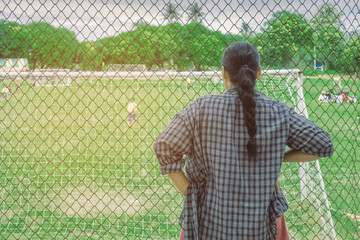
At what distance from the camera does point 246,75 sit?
1.43m

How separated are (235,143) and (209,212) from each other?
0.33 meters

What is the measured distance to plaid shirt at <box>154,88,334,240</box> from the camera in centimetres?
145

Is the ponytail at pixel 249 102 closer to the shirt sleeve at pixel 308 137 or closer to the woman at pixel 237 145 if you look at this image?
the woman at pixel 237 145

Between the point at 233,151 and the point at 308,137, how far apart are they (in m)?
0.33

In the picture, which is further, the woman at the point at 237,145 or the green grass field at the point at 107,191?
the green grass field at the point at 107,191

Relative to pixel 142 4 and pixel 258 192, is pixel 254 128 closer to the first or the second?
pixel 258 192

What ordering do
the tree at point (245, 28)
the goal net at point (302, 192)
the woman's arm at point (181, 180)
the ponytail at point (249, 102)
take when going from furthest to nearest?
the goal net at point (302, 192)
the tree at point (245, 28)
the woman's arm at point (181, 180)
the ponytail at point (249, 102)

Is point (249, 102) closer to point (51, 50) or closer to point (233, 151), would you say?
point (233, 151)

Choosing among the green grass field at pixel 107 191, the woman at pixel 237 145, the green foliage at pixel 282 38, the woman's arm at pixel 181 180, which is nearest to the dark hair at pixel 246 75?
A: the woman at pixel 237 145

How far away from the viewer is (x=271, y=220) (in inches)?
63.2

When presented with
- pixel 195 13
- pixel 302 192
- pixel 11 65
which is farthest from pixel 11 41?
pixel 302 192

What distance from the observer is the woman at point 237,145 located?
4.74 feet

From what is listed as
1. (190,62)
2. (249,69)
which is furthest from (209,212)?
(190,62)

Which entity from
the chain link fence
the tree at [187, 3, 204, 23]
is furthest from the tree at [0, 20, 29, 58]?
the tree at [187, 3, 204, 23]
